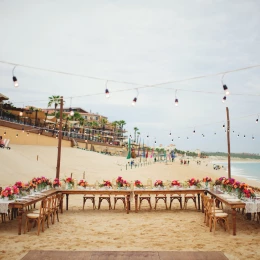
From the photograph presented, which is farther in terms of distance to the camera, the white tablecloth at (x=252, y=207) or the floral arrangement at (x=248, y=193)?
the floral arrangement at (x=248, y=193)

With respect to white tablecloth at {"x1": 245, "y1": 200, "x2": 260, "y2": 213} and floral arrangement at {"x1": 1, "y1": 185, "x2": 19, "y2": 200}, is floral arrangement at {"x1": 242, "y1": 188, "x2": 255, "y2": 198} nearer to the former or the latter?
white tablecloth at {"x1": 245, "y1": 200, "x2": 260, "y2": 213}

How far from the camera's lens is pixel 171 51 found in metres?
19.4

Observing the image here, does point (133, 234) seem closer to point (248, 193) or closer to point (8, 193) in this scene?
point (248, 193)

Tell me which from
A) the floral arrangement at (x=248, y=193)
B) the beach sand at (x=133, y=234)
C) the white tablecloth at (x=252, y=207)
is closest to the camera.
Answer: the beach sand at (x=133, y=234)

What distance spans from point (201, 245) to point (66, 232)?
4.04m

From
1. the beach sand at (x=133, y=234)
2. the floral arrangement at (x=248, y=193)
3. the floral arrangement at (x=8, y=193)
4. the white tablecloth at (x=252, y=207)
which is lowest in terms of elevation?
the beach sand at (x=133, y=234)

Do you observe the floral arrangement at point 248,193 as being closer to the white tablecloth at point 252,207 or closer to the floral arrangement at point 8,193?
the white tablecloth at point 252,207

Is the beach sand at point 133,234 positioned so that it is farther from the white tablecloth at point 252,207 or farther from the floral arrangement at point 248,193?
the floral arrangement at point 248,193

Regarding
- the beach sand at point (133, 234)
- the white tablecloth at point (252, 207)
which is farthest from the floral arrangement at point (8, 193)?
the white tablecloth at point (252, 207)

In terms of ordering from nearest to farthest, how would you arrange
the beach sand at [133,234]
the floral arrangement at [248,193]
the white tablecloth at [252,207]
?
the beach sand at [133,234] → the white tablecloth at [252,207] → the floral arrangement at [248,193]

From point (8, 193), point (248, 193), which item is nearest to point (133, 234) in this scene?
point (248, 193)

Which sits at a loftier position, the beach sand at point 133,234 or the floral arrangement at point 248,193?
the floral arrangement at point 248,193

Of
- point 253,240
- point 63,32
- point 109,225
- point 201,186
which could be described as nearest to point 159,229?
point 109,225

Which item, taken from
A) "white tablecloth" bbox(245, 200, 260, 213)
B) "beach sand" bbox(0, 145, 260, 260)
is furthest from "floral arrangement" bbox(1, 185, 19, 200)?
"white tablecloth" bbox(245, 200, 260, 213)
